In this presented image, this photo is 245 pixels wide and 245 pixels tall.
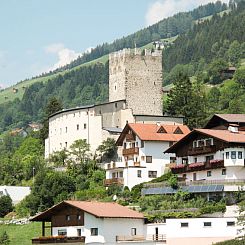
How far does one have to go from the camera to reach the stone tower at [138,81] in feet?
303

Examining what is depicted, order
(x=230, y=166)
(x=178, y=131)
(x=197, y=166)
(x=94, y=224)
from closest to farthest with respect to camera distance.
Result: (x=94, y=224) → (x=230, y=166) → (x=197, y=166) → (x=178, y=131)

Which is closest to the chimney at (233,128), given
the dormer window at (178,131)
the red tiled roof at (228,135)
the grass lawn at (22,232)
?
the red tiled roof at (228,135)

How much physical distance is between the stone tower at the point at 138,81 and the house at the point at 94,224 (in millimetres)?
34985

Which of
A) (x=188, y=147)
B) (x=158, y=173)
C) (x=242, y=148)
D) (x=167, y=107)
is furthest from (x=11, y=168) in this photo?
(x=242, y=148)

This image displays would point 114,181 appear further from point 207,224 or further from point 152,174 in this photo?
point 207,224

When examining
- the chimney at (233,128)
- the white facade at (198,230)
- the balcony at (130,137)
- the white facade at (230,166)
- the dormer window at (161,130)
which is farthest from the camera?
the dormer window at (161,130)

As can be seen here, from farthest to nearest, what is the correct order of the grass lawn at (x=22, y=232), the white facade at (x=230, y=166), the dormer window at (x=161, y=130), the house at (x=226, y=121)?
the dormer window at (x=161, y=130) < the house at (x=226, y=121) < the grass lawn at (x=22, y=232) < the white facade at (x=230, y=166)

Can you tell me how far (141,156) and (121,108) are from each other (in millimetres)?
15105

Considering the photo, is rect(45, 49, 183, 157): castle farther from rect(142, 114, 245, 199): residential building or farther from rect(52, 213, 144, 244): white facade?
rect(52, 213, 144, 244): white facade

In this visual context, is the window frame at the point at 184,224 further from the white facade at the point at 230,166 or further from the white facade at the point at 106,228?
the white facade at the point at 230,166

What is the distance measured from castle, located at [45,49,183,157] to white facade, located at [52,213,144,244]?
31668 millimetres

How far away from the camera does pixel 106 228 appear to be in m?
53.7

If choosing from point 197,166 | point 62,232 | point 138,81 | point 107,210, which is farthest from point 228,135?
point 138,81

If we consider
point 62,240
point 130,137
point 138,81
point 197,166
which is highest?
point 138,81
